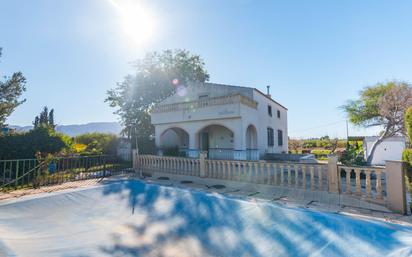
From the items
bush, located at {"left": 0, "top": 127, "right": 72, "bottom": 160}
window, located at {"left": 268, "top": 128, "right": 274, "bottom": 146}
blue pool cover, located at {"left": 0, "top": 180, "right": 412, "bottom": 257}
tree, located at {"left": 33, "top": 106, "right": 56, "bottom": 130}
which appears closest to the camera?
blue pool cover, located at {"left": 0, "top": 180, "right": 412, "bottom": 257}

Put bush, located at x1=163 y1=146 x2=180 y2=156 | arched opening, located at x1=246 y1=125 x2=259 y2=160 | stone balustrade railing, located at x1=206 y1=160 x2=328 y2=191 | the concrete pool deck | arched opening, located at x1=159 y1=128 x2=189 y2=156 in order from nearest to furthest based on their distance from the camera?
the concrete pool deck → stone balustrade railing, located at x1=206 y1=160 x2=328 y2=191 → arched opening, located at x1=246 y1=125 x2=259 y2=160 → bush, located at x1=163 y1=146 x2=180 y2=156 → arched opening, located at x1=159 y1=128 x2=189 y2=156

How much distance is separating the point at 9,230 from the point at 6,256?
1823 mm

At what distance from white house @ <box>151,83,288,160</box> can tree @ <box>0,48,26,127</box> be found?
10.2 meters

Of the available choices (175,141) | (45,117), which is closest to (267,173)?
(175,141)

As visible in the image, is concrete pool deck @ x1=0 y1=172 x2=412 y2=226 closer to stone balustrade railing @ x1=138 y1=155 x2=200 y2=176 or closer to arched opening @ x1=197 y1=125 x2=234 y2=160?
stone balustrade railing @ x1=138 y1=155 x2=200 y2=176

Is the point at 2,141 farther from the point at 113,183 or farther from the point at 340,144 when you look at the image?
the point at 340,144

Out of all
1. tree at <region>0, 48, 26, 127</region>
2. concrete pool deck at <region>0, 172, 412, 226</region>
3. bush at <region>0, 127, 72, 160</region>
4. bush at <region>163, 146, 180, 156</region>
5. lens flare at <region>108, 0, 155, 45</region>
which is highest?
lens flare at <region>108, 0, 155, 45</region>

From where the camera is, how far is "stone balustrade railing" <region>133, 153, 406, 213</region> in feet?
18.9

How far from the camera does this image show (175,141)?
20.2 m

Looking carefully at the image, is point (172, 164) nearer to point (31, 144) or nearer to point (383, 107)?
point (31, 144)

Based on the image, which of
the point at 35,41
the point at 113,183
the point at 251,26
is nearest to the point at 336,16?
the point at 251,26

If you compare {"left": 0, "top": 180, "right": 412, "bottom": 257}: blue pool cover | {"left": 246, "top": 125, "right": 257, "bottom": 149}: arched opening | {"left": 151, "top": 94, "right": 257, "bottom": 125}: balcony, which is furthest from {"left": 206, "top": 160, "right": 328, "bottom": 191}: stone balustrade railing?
{"left": 246, "top": 125, "right": 257, "bottom": 149}: arched opening

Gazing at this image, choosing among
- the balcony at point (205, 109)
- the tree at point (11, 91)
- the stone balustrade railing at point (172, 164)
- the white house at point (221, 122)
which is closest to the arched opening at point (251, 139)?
the white house at point (221, 122)

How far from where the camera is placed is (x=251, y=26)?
1159 cm
